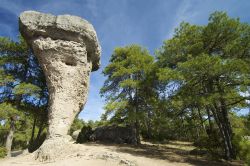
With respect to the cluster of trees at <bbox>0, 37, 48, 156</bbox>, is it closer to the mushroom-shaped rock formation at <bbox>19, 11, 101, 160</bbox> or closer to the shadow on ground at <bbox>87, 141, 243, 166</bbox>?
the mushroom-shaped rock formation at <bbox>19, 11, 101, 160</bbox>

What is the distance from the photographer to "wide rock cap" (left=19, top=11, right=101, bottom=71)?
48.1 feet

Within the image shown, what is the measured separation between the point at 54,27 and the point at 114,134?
39.9 feet

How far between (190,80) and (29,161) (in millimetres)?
10206

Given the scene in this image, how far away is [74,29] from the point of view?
590 inches

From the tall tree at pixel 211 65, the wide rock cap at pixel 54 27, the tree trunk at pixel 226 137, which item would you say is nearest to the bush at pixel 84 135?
the wide rock cap at pixel 54 27

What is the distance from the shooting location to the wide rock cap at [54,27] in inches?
577

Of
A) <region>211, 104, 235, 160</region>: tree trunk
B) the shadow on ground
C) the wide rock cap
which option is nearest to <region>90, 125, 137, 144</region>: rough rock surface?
the shadow on ground

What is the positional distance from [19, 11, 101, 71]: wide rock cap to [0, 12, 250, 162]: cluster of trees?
4328 mm

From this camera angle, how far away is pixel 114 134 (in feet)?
70.3

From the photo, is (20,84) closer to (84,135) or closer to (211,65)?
(84,135)

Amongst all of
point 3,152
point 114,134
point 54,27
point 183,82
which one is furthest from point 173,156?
point 54,27

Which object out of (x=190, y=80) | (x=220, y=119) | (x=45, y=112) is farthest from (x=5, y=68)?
(x=220, y=119)

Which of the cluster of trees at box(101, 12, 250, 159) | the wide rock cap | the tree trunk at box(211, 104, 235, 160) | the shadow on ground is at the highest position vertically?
the wide rock cap

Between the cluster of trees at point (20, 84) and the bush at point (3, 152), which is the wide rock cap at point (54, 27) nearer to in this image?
the cluster of trees at point (20, 84)
